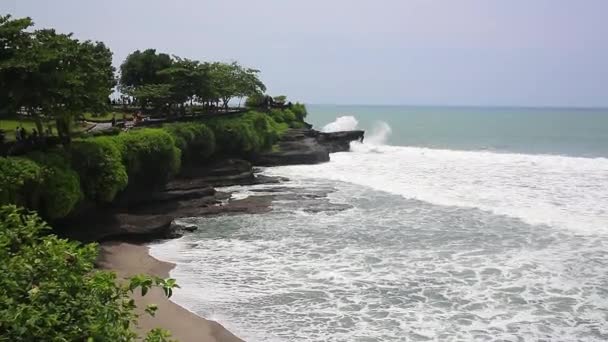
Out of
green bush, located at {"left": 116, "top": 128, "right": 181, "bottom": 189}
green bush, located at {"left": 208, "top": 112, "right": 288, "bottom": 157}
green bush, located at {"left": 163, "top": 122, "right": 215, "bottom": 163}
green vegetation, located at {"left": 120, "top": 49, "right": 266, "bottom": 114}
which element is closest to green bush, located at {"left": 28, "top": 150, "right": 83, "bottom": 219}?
green bush, located at {"left": 116, "top": 128, "right": 181, "bottom": 189}

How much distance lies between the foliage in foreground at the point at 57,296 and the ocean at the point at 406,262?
8.03m

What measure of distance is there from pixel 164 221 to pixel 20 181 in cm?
671

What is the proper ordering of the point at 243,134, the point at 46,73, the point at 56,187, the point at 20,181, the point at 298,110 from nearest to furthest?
the point at 20,181, the point at 56,187, the point at 46,73, the point at 243,134, the point at 298,110

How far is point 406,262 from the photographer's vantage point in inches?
771

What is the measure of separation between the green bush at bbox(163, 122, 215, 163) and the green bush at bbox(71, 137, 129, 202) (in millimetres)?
9389

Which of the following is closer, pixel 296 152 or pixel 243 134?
pixel 243 134

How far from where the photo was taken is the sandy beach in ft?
43.7

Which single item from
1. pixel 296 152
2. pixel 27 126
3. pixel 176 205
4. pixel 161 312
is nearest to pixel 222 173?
pixel 176 205

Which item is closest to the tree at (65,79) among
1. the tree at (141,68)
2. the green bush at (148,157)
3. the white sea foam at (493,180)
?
the green bush at (148,157)

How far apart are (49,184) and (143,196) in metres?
A: 8.40

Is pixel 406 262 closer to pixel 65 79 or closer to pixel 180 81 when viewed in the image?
pixel 65 79

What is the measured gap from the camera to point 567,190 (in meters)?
34.4

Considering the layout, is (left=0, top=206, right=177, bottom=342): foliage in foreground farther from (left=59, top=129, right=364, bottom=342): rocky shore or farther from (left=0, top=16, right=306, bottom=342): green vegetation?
(left=59, top=129, right=364, bottom=342): rocky shore

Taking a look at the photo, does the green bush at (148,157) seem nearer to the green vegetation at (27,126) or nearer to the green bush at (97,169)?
the green bush at (97,169)
